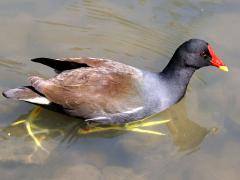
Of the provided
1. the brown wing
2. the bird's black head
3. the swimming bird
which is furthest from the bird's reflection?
the bird's black head

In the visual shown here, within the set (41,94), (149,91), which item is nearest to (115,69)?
(149,91)

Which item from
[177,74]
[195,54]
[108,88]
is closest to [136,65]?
[177,74]

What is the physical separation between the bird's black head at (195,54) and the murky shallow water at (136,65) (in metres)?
0.53

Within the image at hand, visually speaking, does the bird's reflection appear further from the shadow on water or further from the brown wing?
the brown wing

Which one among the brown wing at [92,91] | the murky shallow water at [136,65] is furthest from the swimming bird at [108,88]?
the murky shallow water at [136,65]

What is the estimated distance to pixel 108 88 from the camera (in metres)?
5.41

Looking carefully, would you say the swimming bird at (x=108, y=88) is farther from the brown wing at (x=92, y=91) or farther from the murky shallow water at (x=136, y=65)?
the murky shallow water at (x=136, y=65)

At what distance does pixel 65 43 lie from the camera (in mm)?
6770

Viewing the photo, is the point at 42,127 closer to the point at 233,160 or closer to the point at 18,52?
the point at 18,52

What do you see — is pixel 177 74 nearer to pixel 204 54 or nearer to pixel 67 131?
pixel 204 54

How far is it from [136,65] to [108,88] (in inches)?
49.4

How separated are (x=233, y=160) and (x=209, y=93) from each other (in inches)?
40.1

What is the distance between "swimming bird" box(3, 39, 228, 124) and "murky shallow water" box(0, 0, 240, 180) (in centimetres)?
35

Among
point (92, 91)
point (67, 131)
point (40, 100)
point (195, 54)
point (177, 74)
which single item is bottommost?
point (67, 131)
